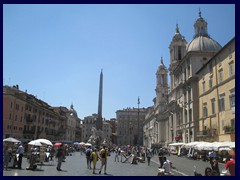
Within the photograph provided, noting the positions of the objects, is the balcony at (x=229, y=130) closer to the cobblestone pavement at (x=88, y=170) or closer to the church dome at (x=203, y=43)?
the cobblestone pavement at (x=88, y=170)

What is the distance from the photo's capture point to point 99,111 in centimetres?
6041

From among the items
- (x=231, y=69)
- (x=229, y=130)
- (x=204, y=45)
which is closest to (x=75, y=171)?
(x=229, y=130)

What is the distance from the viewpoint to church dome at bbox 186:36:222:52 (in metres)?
Answer: 48.9

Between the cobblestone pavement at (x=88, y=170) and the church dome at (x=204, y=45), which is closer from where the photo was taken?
the cobblestone pavement at (x=88, y=170)

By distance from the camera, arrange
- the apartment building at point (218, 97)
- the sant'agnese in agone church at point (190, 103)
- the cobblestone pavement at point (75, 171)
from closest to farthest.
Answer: the cobblestone pavement at point (75, 171)
the apartment building at point (218, 97)
the sant'agnese in agone church at point (190, 103)

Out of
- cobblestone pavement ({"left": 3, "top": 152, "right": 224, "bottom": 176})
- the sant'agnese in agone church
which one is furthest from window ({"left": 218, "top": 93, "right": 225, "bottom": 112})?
cobblestone pavement ({"left": 3, "top": 152, "right": 224, "bottom": 176})

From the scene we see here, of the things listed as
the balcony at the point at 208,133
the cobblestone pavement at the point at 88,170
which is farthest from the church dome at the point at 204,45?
the cobblestone pavement at the point at 88,170

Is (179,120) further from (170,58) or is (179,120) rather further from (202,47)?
(170,58)

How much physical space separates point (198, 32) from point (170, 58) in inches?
461

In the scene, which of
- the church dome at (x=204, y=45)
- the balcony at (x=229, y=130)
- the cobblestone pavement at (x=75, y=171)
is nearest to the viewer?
the cobblestone pavement at (x=75, y=171)

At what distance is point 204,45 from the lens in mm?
49375

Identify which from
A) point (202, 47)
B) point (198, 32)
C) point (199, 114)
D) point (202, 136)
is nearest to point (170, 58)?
point (198, 32)

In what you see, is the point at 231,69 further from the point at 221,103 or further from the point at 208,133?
the point at 208,133

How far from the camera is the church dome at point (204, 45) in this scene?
4894 cm
